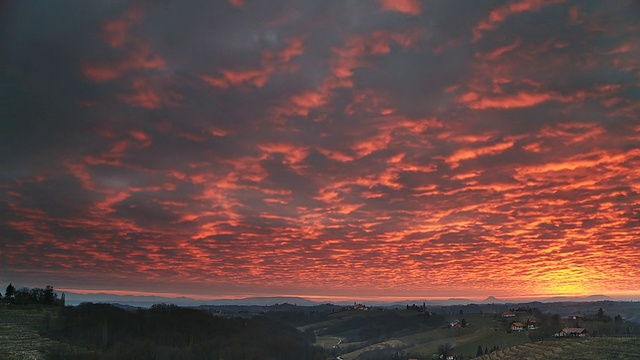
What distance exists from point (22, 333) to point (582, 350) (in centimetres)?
18332

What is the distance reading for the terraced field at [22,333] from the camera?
426ft

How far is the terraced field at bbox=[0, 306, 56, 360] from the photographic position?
426 feet

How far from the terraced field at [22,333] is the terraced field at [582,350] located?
517ft

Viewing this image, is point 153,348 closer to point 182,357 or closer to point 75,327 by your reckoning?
point 182,357

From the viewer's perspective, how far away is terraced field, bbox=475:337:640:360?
499ft

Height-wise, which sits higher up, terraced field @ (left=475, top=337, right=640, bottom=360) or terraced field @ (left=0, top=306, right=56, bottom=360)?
terraced field @ (left=0, top=306, right=56, bottom=360)

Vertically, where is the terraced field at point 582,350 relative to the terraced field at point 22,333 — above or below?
below

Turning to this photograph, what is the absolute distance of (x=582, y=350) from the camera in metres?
168

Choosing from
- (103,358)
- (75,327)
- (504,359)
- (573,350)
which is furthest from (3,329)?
(573,350)

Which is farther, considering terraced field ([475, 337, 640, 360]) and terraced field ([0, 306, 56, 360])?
terraced field ([475, 337, 640, 360])

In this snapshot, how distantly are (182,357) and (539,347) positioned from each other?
464 feet

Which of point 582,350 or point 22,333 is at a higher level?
point 22,333

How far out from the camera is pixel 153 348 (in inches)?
7854

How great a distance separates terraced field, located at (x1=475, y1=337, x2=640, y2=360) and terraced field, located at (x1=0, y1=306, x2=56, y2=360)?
15770 cm
